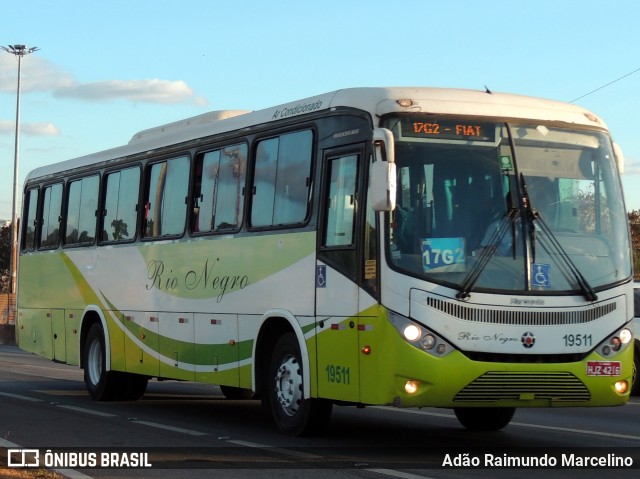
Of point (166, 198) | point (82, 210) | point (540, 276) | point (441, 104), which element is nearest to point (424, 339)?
point (540, 276)

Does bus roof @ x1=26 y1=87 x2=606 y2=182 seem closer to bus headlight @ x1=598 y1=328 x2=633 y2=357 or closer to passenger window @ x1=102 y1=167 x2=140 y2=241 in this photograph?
bus headlight @ x1=598 y1=328 x2=633 y2=357

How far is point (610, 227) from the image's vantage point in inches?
478

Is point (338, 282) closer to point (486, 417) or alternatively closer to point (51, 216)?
point (486, 417)

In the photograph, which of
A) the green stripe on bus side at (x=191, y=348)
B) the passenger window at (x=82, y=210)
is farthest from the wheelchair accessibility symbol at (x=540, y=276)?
the passenger window at (x=82, y=210)

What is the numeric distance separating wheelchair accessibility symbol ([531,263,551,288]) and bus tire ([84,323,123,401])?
330 inches

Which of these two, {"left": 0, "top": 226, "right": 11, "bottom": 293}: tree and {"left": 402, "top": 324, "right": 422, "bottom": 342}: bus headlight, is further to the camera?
{"left": 0, "top": 226, "right": 11, "bottom": 293}: tree

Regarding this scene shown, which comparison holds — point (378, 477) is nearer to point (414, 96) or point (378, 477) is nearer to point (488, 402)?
point (488, 402)

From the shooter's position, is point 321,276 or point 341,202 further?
point 321,276

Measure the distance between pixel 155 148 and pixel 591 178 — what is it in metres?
6.90

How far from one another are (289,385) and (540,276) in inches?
116

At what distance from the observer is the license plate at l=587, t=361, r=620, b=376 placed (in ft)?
Answer: 38.4

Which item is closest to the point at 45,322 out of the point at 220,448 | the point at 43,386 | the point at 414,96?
the point at 43,386

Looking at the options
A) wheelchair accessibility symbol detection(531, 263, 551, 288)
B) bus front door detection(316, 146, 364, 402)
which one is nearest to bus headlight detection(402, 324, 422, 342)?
bus front door detection(316, 146, 364, 402)

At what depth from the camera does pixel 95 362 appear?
61.4ft
